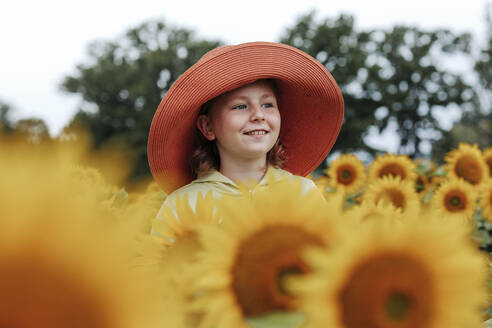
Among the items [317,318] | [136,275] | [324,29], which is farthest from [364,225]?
[324,29]

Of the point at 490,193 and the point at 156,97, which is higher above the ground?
the point at 156,97

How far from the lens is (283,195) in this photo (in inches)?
19.9

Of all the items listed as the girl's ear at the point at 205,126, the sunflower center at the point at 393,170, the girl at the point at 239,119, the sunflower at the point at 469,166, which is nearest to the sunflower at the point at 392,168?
the sunflower center at the point at 393,170

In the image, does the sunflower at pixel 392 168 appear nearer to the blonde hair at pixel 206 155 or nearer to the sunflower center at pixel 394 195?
the sunflower center at pixel 394 195

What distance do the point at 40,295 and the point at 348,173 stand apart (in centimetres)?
423

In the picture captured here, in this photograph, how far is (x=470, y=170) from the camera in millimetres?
4031

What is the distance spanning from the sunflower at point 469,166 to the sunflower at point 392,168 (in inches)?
11.7

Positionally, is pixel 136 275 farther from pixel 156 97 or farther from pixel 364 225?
pixel 156 97

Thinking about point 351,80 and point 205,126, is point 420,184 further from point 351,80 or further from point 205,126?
point 351,80

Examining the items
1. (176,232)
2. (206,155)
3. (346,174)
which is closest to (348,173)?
(346,174)

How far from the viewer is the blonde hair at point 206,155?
213cm

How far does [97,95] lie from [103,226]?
2689 centimetres

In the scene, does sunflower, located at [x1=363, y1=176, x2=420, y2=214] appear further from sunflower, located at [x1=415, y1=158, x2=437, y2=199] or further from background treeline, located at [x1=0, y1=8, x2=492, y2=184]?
background treeline, located at [x1=0, y1=8, x2=492, y2=184]

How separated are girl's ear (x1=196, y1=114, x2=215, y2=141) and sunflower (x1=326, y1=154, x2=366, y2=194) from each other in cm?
243
